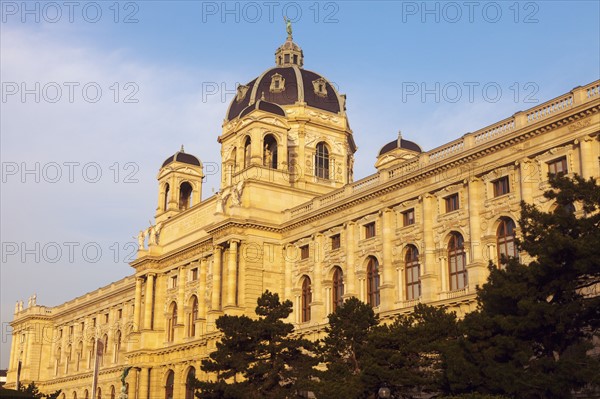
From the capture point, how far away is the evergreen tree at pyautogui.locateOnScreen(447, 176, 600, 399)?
25391 millimetres

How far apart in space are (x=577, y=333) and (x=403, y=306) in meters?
19.9

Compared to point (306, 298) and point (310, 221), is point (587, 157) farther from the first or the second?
point (306, 298)

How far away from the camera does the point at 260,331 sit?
42344 mm

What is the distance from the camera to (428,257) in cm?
4450

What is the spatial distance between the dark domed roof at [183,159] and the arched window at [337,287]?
89.4 ft

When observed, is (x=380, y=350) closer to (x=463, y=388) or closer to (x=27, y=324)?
(x=463, y=388)

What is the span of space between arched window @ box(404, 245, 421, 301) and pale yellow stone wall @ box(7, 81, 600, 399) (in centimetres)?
35

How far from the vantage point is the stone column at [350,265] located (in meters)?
50.0

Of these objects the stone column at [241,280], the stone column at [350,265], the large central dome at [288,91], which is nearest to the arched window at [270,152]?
the large central dome at [288,91]

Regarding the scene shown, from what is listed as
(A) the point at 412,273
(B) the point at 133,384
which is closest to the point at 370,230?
(A) the point at 412,273

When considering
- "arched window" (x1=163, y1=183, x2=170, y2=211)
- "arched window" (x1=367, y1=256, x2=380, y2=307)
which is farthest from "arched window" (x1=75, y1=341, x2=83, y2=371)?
"arched window" (x1=367, y1=256, x2=380, y2=307)

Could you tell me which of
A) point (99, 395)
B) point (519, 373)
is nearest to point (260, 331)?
point (519, 373)

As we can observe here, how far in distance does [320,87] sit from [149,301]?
967 inches

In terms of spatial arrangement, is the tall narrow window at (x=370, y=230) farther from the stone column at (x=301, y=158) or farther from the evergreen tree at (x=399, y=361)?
the stone column at (x=301, y=158)
